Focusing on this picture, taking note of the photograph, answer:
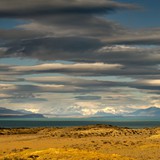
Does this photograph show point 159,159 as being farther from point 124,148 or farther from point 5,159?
point 5,159

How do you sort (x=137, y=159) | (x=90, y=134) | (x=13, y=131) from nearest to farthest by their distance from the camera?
1. (x=137, y=159)
2. (x=90, y=134)
3. (x=13, y=131)

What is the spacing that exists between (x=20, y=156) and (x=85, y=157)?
668 cm

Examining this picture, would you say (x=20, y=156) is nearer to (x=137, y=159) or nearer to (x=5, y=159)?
(x=5, y=159)

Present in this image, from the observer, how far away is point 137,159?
42.1 meters

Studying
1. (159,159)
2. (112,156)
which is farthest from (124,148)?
(112,156)

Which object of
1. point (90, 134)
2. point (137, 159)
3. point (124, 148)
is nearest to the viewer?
point (137, 159)

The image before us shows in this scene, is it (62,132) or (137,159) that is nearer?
(137,159)

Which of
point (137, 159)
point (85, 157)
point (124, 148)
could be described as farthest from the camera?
point (124, 148)

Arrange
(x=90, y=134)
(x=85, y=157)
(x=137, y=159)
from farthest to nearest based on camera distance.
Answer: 1. (x=90, y=134)
2. (x=137, y=159)
3. (x=85, y=157)

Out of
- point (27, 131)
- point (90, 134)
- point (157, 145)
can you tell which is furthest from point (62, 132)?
point (157, 145)

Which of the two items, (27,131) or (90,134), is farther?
(27,131)

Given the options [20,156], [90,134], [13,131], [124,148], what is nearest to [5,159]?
[20,156]

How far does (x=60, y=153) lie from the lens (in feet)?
129

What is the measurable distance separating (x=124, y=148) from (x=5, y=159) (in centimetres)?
1985
